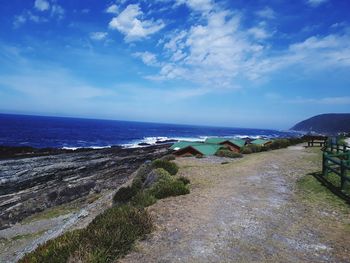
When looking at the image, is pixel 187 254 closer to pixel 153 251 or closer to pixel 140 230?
pixel 153 251

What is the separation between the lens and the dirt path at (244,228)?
23.1 feet

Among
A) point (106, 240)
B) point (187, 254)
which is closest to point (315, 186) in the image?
point (187, 254)

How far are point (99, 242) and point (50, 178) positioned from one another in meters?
33.9

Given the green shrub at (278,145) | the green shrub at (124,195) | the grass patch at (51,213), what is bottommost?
the grass patch at (51,213)

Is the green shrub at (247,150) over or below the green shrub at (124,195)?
over

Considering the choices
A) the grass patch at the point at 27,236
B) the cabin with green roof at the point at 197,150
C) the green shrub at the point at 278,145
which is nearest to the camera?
the grass patch at the point at 27,236

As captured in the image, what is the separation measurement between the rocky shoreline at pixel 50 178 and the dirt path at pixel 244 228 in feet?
60.8

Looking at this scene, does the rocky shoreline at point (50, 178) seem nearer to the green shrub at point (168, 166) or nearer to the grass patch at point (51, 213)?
the grass patch at point (51, 213)

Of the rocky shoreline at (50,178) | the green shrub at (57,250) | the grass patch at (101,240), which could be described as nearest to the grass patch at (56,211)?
the rocky shoreline at (50,178)

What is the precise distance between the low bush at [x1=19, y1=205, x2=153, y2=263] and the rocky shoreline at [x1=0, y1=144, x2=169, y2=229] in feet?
61.7

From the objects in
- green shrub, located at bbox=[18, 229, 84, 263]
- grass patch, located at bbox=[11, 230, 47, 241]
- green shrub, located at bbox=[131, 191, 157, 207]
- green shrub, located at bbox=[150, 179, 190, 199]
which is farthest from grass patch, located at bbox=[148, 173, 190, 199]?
grass patch, located at bbox=[11, 230, 47, 241]

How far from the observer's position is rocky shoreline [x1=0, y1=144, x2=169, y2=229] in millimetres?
27609

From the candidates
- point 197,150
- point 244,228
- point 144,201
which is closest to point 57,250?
point 144,201

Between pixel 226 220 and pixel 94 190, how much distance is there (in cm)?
2493
